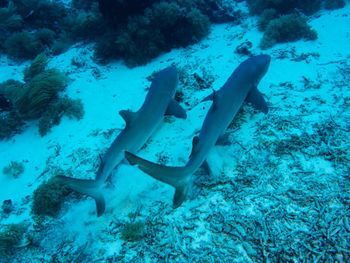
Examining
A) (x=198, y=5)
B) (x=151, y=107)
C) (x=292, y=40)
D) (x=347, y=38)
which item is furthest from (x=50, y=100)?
(x=347, y=38)

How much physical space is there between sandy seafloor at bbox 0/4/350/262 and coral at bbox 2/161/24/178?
0.43 ft

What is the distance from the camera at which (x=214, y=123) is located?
466cm

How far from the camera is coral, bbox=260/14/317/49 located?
795 cm

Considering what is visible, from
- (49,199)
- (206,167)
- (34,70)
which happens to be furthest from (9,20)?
(206,167)

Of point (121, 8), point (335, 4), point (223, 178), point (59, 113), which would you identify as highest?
A: point (121, 8)

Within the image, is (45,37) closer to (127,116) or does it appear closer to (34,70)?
(34,70)

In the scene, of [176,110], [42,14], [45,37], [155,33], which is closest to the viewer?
[176,110]

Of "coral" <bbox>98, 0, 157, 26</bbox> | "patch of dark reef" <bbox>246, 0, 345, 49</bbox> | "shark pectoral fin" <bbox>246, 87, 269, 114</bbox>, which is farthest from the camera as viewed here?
"patch of dark reef" <bbox>246, 0, 345, 49</bbox>

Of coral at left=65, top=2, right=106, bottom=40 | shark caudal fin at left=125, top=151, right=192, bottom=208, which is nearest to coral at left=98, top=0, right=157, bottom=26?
coral at left=65, top=2, right=106, bottom=40

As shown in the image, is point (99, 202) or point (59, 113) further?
point (59, 113)

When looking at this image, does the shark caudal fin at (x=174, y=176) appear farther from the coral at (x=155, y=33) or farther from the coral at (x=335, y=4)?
the coral at (x=335, y=4)

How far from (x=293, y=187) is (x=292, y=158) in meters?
0.61

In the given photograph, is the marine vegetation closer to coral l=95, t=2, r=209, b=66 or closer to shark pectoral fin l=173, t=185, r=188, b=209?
coral l=95, t=2, r=209, b=66

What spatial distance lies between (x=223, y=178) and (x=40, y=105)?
5.14m
